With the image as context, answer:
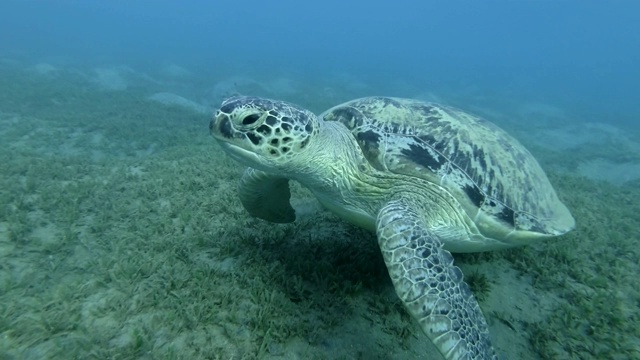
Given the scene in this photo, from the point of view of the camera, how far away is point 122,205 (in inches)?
163

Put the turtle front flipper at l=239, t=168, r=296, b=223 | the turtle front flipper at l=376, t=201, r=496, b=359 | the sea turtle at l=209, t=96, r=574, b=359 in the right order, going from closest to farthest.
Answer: the turtle front flipper at l=376, t=201, r=496, b=359 → the sea turtle at l=209, t=96, r=574, b=359 → the turtle front flipper at l=239, t=168, r=296, b=223

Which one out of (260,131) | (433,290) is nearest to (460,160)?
(433,290)

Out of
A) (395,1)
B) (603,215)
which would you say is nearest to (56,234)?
(603,215)

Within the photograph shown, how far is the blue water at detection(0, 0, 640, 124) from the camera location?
1182 inches

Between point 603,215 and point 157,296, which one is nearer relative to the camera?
point 157,296

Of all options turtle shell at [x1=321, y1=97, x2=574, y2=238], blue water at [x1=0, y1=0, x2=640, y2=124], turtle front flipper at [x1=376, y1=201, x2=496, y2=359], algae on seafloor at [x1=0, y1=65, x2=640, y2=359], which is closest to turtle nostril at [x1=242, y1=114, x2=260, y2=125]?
turtle shell at [x1=321, y1=97, x2=574, y2=238]

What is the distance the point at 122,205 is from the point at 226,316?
2629 mm

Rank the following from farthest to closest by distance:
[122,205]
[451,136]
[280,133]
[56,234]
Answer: [122,205] → [56,234] → [451,136] → [280,133]

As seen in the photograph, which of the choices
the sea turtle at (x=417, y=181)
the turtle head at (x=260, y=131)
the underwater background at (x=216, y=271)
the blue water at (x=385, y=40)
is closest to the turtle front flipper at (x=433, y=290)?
the sea turtle at (x=417, y=181)

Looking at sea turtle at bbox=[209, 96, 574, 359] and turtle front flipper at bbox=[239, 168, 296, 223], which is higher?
sea turtle at bbox=[209, 96, 574, 359]

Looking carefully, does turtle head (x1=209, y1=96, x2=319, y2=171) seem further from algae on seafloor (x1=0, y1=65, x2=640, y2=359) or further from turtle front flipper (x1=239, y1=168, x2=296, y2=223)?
algae on seafloor (x1=0, y1=65, x2=640, y2=359)

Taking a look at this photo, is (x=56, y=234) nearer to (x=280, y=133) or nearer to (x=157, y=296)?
(x=157, y=296)

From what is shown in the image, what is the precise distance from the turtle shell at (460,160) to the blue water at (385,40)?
21.6 metres

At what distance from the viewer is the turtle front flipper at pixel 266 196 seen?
10.8 feet
